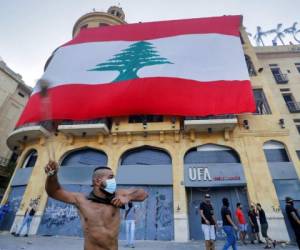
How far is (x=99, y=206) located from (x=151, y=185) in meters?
11.1

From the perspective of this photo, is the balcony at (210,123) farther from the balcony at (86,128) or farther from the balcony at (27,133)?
the balcony at (27,133)

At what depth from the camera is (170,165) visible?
45.2 feet

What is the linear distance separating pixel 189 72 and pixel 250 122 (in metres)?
5.27

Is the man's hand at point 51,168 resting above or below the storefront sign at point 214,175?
below

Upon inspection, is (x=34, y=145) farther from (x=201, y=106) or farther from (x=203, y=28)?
(x=203, y=28)

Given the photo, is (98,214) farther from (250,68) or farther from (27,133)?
(250,68)

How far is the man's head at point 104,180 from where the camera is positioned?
2.59m

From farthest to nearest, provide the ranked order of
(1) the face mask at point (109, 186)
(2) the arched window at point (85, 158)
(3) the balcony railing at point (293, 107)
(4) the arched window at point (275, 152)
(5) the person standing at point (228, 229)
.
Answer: (3) the balcony railing at point (293, 107)
(2) the arched window at point (85, 158)
(4) the arched window at point (275, 152)
(5) the person standing at point (228, 229)
(1) the face mask at point (109, 186)

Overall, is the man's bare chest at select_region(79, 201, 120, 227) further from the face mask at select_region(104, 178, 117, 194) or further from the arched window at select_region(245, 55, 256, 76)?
the arched window at select_region(245, 55, 256, 76)

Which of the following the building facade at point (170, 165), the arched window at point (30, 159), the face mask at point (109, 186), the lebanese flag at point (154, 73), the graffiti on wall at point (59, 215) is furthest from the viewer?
the arched window at point (30, 159)

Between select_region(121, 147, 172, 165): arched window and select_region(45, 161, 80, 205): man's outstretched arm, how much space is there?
38.9 ft

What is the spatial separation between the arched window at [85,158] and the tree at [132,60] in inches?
207

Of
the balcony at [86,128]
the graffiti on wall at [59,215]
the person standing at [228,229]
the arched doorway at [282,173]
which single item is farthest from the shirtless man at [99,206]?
the arched doorway at [282,173]

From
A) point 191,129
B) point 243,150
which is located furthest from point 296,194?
point 191,129
